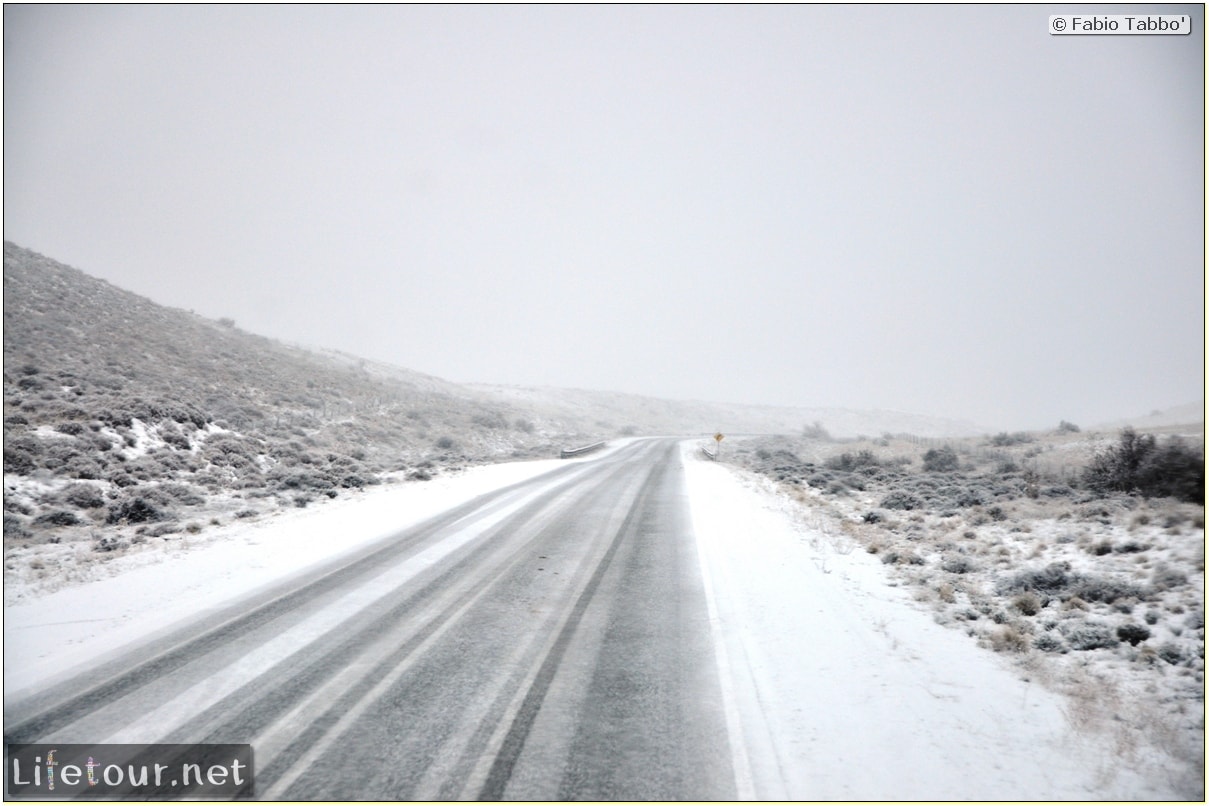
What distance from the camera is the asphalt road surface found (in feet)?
13.8

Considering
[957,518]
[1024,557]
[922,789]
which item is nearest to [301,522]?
[922,789]

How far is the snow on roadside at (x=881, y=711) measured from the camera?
4.21 metres

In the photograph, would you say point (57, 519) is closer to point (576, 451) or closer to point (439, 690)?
point (439, 690)

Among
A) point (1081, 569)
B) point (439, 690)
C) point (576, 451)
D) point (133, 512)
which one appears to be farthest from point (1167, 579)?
point (576, 451)

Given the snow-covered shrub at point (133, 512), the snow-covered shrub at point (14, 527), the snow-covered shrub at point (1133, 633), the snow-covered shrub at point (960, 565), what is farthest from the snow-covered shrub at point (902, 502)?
the snow-covered shrub at point (14, 527)

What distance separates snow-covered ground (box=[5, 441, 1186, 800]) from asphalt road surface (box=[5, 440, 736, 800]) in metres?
0.52

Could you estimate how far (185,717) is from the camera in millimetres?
4887

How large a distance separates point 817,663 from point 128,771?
6.34 meters

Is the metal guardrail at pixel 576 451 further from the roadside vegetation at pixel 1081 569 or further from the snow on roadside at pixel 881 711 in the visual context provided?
the snow on roadside at pixel 881 711

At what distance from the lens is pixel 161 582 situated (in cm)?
882

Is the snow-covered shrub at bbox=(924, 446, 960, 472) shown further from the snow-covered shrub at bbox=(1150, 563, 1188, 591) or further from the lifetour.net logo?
the lifetour.net logo

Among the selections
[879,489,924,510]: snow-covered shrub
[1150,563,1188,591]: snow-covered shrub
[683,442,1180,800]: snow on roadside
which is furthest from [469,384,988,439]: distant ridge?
[1150,563,1188,591]: snow-covered shrub

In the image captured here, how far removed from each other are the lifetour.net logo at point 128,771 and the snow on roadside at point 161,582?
65.7 inches

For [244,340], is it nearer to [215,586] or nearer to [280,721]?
[215,586]
